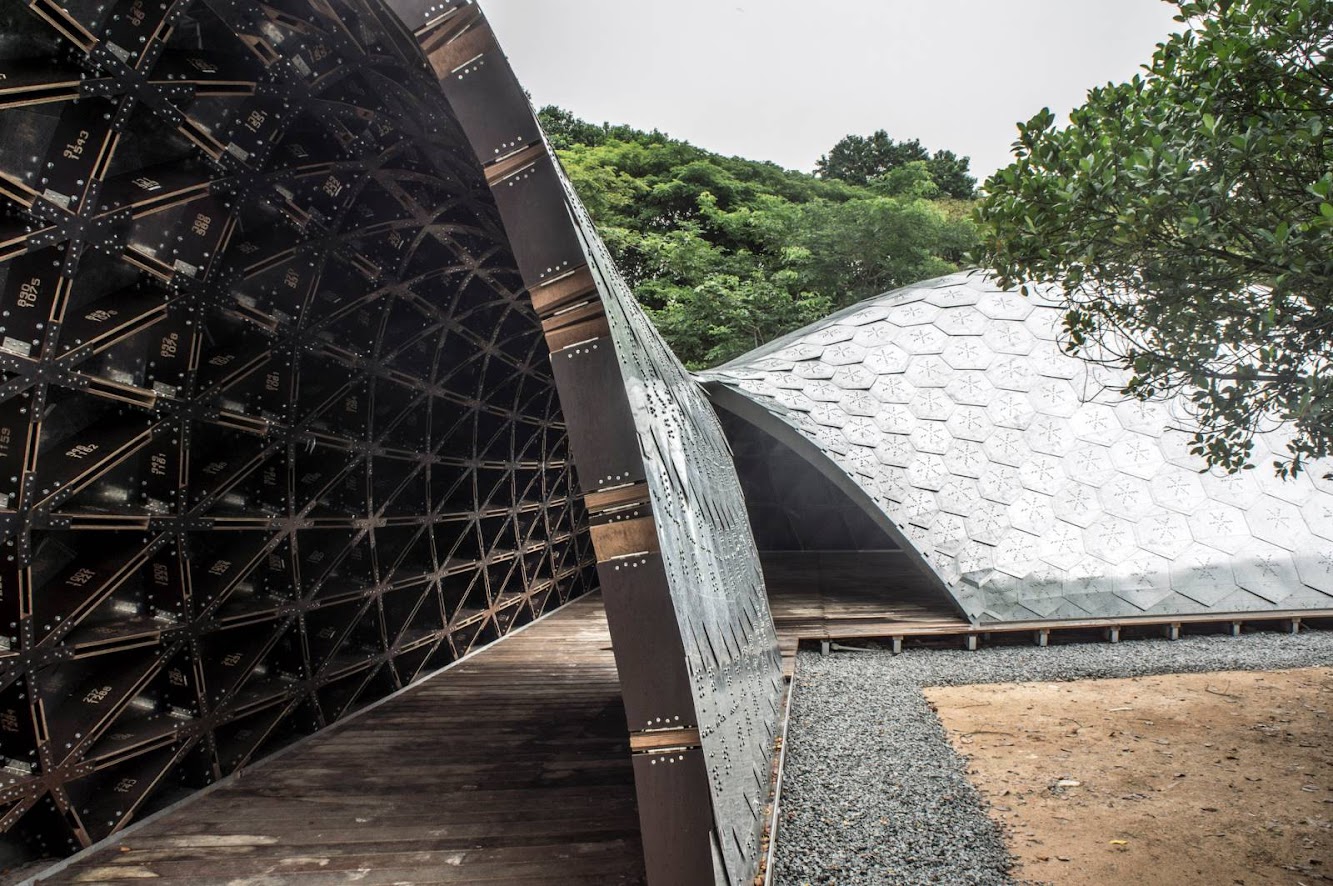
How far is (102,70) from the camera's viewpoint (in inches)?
121

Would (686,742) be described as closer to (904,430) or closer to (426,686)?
(426,686)

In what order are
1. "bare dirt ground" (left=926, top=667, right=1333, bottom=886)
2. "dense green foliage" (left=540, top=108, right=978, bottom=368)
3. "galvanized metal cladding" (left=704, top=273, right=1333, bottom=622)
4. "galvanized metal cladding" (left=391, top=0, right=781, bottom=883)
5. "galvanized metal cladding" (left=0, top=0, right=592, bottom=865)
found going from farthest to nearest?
"dense green foliage" (left=540, top=108, right=978, bottom=368), "galvanized metal cladding" (left=704, top=273, right=1333, bottom=622), "bare dirt ground" (left=926, top=667, right=1333, bottom=886), "galvanized metal cladding" (left=0, top=0, right=592, bottom=865), "galvanized metal cladding" (left=391, top=0, right=781, bottom=883)

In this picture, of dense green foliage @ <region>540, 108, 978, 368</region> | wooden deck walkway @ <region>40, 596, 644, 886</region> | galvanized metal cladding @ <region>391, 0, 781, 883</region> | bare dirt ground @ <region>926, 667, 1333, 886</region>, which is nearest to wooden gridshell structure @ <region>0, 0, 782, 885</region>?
galvanized metal cladding @ <region>391, 0, 781, 883</region>

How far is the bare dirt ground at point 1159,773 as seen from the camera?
3.98 meters

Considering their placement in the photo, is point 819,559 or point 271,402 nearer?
point 271,402

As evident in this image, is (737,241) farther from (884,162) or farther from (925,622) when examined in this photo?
(925,622)

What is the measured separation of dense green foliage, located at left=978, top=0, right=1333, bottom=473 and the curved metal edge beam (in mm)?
5262

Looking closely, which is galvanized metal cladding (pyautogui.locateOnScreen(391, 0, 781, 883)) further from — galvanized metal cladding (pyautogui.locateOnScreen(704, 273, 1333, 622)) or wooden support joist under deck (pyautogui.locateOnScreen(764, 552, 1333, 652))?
galvanized metal cladding (pyautogui.locateOnScreen(704, 273, 1333, 622))

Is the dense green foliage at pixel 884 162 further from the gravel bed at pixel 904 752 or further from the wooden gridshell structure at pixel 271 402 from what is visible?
the wooden gridshell structure at pixel 271 402

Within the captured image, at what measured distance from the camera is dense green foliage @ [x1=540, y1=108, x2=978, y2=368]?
18.5m

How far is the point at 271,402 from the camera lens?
5.01 meters

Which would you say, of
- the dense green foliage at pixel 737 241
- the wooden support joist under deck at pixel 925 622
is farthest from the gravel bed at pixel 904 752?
the dense green foliage at pixel 737 241

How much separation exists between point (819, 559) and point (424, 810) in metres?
11.5

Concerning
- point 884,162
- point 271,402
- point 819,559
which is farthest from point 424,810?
point 884,162
